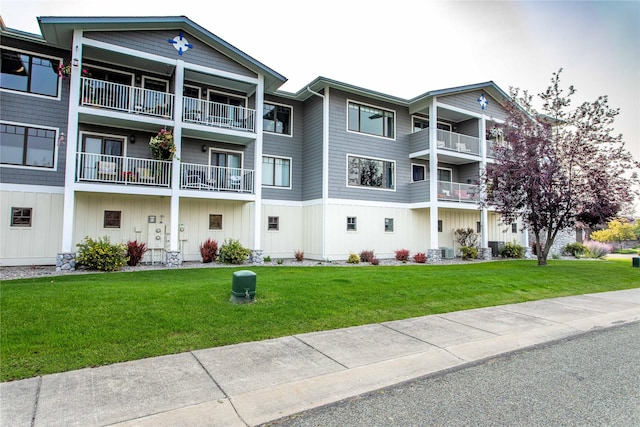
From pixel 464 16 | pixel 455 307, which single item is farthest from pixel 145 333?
pixel 464 16

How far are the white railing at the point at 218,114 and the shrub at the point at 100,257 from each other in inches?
235

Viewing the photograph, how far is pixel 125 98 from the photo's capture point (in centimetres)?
1495

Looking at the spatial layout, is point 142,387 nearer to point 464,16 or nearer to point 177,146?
point 177,146

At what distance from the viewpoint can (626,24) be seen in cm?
1208

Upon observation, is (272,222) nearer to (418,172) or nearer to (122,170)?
(122,170)

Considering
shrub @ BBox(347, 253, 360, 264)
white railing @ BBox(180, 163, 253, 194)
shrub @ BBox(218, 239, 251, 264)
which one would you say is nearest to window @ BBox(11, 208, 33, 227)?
white railing @ BBox(180, 163, 253, 194)

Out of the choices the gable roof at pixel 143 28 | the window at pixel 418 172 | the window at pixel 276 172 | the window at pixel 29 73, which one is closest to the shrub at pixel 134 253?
the window at pixel 29 73

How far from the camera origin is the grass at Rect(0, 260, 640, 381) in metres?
4.97

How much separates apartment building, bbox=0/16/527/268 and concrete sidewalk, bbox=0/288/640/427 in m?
10.4

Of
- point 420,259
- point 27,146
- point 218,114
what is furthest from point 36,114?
point 420,259

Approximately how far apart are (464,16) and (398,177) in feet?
32.7

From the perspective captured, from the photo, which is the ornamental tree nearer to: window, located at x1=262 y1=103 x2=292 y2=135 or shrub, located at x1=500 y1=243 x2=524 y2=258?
shrub, located at x1=500 y1=243 x2=524 y2=258

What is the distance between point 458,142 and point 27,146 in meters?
20.3

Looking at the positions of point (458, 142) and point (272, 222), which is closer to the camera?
point (272, 222)
